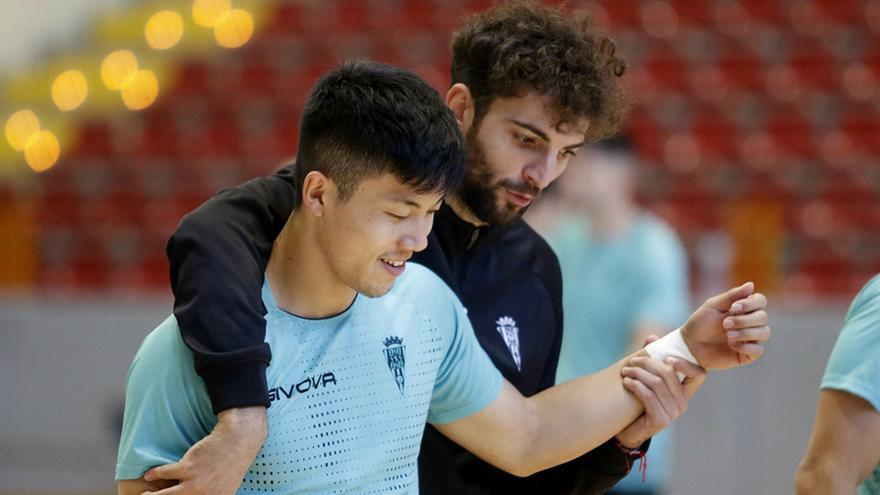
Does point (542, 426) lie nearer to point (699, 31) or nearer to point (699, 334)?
point (699, 334)

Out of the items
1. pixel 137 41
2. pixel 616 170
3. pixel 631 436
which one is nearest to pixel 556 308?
pixel 631 436

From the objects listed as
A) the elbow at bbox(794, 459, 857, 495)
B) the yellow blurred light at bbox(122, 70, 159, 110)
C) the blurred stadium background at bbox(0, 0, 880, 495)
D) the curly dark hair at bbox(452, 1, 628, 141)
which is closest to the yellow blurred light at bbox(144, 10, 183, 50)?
the blurred stadium background at bbox(0, 0, 880, 495)

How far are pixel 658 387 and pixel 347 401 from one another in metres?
0.65

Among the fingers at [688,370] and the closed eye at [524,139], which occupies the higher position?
the closed eye at [524,139]

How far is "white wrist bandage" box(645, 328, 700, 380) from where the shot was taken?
2.54m

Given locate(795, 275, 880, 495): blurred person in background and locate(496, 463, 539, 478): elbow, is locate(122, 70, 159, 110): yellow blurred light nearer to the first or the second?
locate(496, 463, 539, 478): elbow

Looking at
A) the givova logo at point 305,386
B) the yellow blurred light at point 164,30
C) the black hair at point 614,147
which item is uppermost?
the yellow blurred light at point 164,30

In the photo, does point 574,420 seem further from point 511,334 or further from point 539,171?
point 539,171

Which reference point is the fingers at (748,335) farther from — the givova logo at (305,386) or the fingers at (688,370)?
the givova logo at (305,386)

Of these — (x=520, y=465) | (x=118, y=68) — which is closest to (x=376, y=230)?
(x=520, y=465)

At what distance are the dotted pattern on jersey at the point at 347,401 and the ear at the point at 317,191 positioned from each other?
0.63 feet

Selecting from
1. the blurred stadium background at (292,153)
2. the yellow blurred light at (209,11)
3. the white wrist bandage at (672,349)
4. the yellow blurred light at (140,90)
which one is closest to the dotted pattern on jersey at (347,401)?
the white wrist bandage at (672,349)

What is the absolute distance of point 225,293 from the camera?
2.08 m

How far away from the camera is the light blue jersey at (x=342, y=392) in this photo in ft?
6.77
